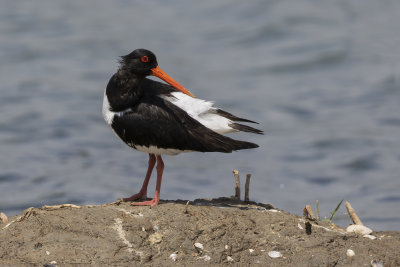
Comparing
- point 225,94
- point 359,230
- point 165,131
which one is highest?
point 225,94

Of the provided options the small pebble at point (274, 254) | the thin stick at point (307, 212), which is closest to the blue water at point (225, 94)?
the thin stick at point (307, 212)

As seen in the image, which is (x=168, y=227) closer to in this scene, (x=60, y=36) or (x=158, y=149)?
(x=158, y=149)

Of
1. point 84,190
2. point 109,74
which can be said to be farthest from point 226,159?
point 109,74

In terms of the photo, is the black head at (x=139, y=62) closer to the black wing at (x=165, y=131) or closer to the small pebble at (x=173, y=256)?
the black wing at (x=165, y=131)

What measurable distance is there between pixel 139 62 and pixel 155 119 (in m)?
0.73

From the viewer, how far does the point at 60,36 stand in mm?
20625

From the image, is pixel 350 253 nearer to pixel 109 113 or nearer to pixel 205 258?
pixel 205 258

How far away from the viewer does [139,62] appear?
807 cm

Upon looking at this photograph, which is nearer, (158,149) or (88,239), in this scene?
(88,239)

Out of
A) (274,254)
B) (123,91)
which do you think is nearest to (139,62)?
(123,91)

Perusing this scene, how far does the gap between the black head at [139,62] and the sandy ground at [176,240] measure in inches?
65.5

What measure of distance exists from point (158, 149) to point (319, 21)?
14.5m

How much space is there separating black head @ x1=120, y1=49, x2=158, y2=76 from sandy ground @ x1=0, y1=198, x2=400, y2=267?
5.46 ft

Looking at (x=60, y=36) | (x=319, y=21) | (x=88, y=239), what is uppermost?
(x=319, y=21)
